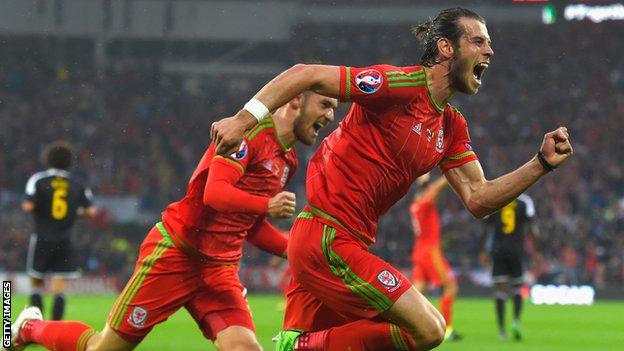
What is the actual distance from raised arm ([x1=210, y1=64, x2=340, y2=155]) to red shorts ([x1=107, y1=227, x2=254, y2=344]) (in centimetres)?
209

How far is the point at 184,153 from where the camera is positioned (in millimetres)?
33156

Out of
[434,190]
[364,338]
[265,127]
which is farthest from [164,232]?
[434,190]

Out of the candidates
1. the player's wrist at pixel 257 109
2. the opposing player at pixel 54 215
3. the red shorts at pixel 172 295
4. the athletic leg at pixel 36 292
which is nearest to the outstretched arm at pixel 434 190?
the opposing player at pixel 54 215

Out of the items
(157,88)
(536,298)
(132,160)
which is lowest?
(536,298)

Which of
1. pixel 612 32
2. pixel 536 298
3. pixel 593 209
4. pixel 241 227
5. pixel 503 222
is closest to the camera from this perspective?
pixel 241 227

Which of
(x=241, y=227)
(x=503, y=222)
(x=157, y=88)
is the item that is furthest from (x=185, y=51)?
(x=241, y=227)

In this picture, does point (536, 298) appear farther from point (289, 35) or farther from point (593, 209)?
point (289, 35)

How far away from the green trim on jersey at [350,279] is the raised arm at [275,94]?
897mm

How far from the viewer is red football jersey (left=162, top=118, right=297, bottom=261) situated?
6812mm

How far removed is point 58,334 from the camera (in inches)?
287

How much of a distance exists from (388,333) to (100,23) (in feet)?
99.1

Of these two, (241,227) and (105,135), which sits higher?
(105,135)

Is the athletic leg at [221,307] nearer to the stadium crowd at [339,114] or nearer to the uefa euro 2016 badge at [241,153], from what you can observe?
the uefa euro 2016 badge at [241,153]

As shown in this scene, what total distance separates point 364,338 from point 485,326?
11.0 m
